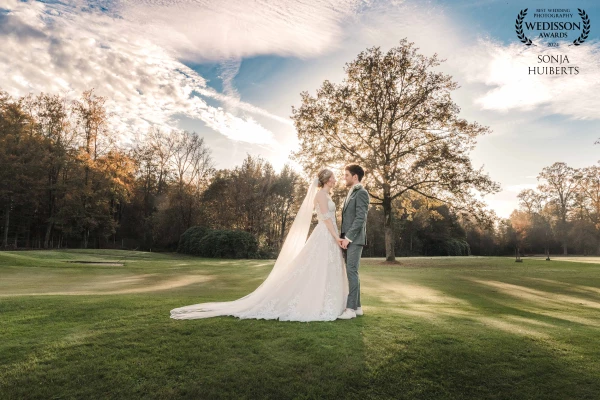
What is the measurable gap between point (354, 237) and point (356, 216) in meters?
0.45

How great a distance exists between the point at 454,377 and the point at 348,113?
2977 centimetres

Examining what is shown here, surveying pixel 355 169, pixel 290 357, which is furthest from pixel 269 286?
pixel 355 169

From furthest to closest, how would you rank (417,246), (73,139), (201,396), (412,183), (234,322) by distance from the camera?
(417,246)
(73,139)
(412,183)
(234,322)
(201,396)

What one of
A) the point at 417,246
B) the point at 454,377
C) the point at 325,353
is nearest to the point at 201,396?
the point at 325,353

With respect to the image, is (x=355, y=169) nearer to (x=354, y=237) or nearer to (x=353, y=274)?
(x=354, y=237)

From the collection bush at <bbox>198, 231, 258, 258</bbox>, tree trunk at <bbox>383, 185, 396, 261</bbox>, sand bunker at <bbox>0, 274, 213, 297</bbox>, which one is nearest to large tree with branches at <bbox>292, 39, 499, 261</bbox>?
tree trunk at <bbox>383, 185, 396, 261</bbox>

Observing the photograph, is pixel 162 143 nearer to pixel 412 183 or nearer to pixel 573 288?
pixel 412 183

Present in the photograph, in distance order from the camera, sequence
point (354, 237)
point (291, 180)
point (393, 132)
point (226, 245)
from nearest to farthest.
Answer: point (354, 237) < point (393, 132) < point (226, 245) < point (291, 180)

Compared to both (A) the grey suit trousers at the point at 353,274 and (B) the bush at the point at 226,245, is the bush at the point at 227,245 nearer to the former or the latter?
(B) the bush at the point at 226,245

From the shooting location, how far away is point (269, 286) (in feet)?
26.4

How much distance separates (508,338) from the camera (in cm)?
613

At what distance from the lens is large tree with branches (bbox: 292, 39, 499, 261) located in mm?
30766

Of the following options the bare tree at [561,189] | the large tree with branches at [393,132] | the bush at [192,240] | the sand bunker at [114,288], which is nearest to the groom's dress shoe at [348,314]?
the sand bunker at [114,288]

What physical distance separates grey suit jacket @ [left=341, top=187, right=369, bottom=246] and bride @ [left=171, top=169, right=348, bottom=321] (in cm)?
30
